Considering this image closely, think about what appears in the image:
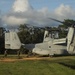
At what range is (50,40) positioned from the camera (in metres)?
57.4

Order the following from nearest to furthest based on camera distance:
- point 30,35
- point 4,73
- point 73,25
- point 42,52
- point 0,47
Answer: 1. point 4,73
2. point 73,25
3. point 42,52
4. point 0,47
5. point 30,35

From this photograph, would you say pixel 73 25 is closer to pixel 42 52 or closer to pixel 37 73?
pixel 42 52

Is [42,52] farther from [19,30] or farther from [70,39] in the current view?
[19,30]

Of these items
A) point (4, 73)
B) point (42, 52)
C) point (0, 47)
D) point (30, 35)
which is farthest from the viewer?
point (30, 35)

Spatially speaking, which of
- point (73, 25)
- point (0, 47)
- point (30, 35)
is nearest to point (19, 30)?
point (30, 35)

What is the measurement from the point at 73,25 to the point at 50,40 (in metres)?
12.7

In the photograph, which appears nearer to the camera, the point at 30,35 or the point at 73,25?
the point at 73,25

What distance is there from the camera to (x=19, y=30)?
316ft

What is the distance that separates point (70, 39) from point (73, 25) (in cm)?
377

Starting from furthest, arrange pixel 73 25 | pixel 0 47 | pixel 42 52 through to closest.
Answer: pixel 0 47 → pixel 42 52 → pixel 73 25

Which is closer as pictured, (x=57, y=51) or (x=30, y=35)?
(x=57, y=51)

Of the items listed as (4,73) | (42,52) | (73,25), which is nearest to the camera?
(4,73)

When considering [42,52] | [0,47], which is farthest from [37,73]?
[0,47]

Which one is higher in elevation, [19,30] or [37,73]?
[19,30]
